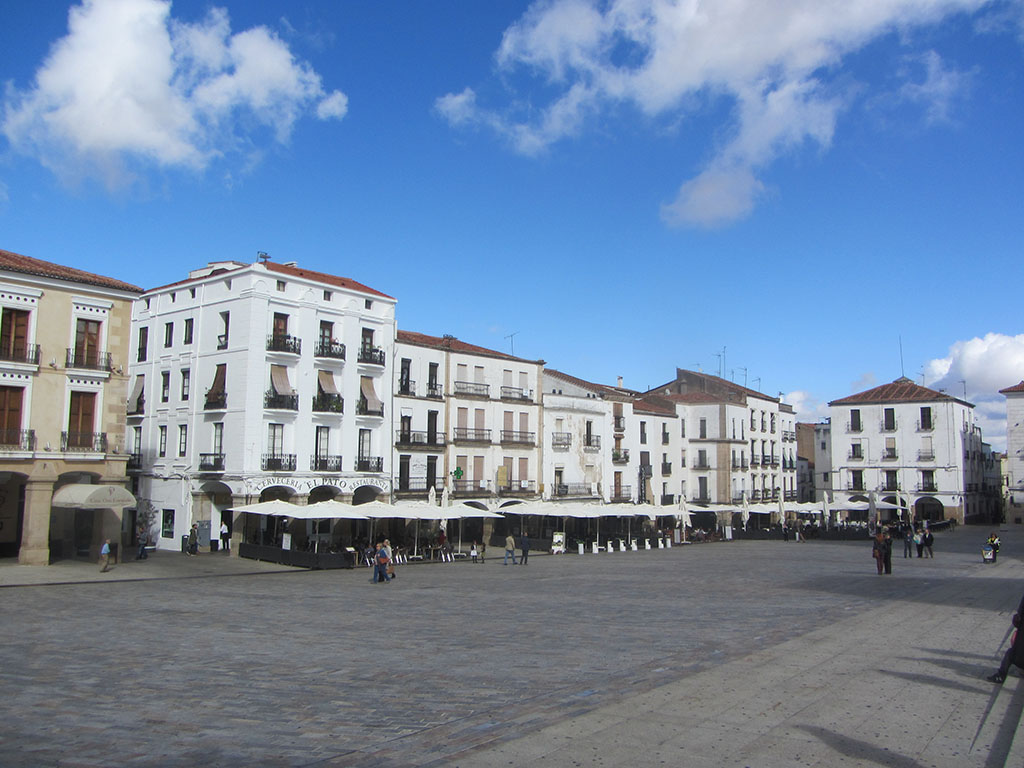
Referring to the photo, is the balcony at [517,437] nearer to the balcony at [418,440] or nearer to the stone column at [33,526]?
the balcony at [418,440]

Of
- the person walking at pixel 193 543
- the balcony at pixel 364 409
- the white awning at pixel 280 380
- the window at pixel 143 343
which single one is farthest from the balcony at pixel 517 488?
the window at pixel 143 343

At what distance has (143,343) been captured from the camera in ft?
160

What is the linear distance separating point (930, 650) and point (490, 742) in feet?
33.1

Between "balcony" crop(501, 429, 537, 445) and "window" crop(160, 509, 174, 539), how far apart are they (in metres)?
21.2

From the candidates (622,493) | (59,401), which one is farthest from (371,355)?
(622,493)

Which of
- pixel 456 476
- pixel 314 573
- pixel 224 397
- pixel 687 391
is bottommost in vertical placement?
pixel 314 573

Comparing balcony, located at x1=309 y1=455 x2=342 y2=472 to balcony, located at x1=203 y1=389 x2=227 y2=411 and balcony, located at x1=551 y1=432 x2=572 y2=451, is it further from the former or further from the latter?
balcony, located at x1=551 y1=432 x2=572 y2=451

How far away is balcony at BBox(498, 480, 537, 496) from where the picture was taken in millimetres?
56031

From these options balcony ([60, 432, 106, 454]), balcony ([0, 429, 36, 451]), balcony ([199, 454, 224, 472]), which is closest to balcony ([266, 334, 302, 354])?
balcony ([199, 454, 224, 472])

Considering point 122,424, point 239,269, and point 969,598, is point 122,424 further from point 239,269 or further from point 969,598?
point 969,598

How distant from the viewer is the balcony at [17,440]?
3244cm

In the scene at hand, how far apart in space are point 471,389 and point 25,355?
27.2 meters

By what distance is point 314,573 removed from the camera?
34.9 meters

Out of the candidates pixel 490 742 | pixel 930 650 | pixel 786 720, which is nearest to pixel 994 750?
pixel 786 720
